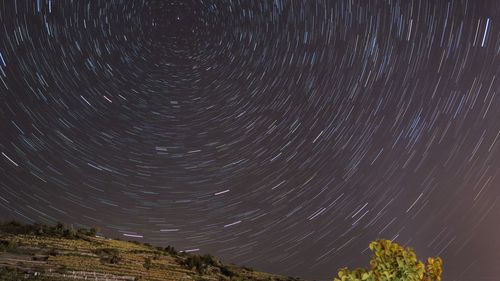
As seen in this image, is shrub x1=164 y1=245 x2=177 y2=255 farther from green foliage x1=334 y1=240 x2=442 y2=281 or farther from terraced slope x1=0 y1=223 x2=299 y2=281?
green foliage x1=334 y1=240 x2=442 y2=281

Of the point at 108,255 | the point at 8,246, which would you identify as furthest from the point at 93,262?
the point at 8,246

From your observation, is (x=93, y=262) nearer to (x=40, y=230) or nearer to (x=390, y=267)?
(x=40, y=230)

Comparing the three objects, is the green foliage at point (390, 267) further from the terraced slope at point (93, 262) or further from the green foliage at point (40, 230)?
the green foliage at point (40, 230)

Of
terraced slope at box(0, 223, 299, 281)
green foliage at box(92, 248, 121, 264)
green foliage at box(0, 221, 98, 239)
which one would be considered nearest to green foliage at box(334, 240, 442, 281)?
terraced slope at box(0, 223, 299, 281)

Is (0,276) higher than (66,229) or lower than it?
lower

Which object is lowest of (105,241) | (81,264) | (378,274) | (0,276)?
(378,274)

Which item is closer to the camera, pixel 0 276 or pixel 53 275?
pixel 0 276

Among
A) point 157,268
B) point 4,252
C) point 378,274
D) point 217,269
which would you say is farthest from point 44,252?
point 378,274

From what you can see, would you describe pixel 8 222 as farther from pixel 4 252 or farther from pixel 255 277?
pixel 255 277

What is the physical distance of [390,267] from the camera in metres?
6.77

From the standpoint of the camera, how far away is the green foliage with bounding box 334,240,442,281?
6.71 m

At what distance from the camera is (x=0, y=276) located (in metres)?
15.1

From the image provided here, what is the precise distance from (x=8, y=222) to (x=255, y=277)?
1318 cm

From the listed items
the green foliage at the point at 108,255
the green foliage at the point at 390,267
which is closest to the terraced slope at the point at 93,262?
the green foliage at the point at 108,255
